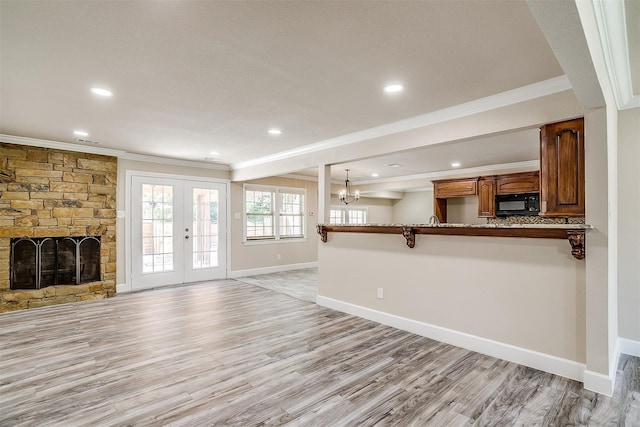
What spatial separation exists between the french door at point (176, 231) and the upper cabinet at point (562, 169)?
19.1 feet

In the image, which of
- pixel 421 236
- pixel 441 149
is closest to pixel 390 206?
pixel 441 149

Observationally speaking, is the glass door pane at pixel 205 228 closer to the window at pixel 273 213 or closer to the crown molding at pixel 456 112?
the window at pixel 273 213

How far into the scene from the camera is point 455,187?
23.3ft

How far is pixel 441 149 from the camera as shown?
5043 millimetres

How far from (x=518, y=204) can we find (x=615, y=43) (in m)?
4.51

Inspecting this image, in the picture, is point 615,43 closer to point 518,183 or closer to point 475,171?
point 518,183

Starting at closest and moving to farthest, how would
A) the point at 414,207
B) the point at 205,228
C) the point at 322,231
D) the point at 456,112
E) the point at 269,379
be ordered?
the point at 269,379
the point at 456,112
the point at 322,231
the point at 205,228
the point at 414,207

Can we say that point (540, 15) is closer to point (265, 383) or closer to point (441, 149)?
point (265, 383)

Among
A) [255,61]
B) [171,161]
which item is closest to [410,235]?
[255,61]

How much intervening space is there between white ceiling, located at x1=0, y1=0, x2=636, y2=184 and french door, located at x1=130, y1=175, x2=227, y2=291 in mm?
2167

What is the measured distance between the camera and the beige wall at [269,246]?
7.12 metres

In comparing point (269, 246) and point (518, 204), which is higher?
point (518, 204)

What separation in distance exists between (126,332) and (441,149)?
194 inches

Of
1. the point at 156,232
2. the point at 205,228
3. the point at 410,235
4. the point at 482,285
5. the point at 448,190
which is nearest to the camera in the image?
the point at 482,285
